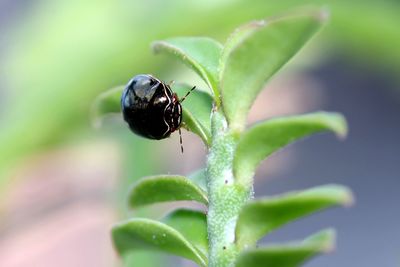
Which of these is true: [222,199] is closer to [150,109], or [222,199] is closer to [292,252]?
[292,252]

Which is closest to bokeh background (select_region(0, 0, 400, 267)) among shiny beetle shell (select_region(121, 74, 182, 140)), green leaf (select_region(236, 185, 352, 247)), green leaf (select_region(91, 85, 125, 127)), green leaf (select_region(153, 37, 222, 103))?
shiny beetle shell (select_region(121, 74, 182, 140))

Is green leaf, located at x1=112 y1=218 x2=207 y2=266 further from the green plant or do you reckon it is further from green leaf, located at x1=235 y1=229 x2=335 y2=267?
green leaf, located at x1=235 y1=229 x2=335 y2=267

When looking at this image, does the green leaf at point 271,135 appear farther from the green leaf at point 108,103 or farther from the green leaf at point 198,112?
the green leaf at point 108,103

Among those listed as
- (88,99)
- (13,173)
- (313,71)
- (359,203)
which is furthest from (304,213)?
Answer: (313,71)

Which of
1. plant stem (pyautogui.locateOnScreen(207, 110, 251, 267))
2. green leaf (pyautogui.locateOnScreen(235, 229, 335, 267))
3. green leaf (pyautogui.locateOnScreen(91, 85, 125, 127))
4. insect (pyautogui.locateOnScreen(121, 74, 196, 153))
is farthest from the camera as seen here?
insect (pyautogui.locateOnScreen(121, 74, 196, 153))

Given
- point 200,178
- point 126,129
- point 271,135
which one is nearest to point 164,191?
point 200,178

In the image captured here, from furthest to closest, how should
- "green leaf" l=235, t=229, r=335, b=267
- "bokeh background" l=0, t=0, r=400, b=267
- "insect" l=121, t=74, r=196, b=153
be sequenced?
1. "bokeh background" l=0, t=0, r=400, b=267
2. "insect" l=121, t=74, r=196, b=153
3. "green leaf" l=235, t=229, r=335, b=267

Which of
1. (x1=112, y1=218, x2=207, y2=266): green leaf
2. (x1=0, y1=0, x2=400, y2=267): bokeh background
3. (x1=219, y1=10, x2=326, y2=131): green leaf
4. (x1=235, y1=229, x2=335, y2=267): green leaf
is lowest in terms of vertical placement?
(x1=235, y1=229, x2=335, y2=267): green leaf
